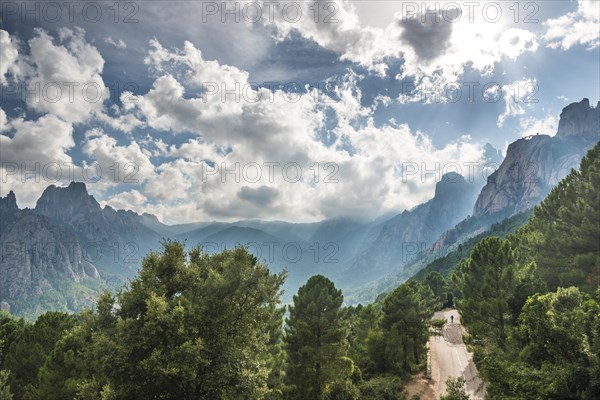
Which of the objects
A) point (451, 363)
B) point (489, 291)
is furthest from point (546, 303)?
point (451, 363)

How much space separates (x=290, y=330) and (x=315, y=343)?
8.36ft

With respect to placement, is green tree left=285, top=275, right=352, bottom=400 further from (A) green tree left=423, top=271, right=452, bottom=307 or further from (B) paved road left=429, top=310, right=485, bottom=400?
(A) green tree left=423, top=271, right=452, bottom=307

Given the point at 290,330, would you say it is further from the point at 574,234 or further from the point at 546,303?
the point at 574,234

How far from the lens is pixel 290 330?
31781 millimetres

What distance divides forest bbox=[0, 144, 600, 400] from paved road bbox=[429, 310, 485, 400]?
217 inches

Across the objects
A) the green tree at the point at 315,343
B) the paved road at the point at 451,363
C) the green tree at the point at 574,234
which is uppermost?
the green tree at the point at 574,234

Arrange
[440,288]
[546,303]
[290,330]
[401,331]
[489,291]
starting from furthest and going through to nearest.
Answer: [440,288], [401,331], [290,330], [489,291], [546,303]

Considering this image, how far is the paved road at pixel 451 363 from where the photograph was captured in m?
36.4

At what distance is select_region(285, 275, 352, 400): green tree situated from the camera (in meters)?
30.0

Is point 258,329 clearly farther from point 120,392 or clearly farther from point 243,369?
point 120,392

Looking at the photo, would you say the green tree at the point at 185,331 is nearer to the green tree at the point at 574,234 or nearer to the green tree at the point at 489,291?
the green tree at the point at 489,291

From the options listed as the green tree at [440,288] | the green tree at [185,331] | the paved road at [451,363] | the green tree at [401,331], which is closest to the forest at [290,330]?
the green tree at [185,331]

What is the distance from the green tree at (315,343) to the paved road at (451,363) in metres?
12.5

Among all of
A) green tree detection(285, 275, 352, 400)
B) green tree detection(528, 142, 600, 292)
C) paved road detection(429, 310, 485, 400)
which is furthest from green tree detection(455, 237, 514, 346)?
green tree detection(285, 275, 352, 400)
